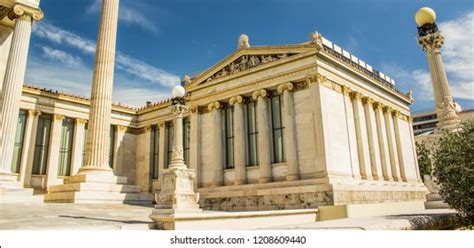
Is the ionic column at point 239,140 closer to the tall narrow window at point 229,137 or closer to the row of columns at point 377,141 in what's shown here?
the tall narrow window at point 229,137

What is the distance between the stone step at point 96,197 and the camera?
74.3ft

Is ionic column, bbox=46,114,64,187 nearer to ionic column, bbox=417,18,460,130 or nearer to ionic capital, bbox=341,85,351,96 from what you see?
ionic capital, bbox=341,85,351,96

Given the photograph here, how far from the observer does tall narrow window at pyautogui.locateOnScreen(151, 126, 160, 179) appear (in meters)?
38.5

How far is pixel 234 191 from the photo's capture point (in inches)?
985

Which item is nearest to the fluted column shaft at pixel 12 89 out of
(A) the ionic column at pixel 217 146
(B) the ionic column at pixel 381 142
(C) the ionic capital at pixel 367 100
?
(A) the ionic column at pixel 217 146

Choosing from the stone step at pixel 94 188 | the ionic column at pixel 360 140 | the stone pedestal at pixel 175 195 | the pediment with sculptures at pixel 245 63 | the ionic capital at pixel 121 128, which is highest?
the pediment with sculptures at pixel 245 63

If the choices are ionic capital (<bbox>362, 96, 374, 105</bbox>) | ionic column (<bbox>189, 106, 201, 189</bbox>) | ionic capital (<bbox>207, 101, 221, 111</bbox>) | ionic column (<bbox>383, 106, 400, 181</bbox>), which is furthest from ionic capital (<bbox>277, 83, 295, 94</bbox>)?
ionic column (<bbox>383, 106, 400, 181</bbox>)

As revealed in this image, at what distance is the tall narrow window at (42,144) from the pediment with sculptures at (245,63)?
17049 millimetres

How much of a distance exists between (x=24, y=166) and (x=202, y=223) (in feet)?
89.2

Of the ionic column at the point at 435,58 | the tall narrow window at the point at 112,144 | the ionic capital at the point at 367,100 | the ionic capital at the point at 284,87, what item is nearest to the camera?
the ionic column at the point at 435,58

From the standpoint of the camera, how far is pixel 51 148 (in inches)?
1345

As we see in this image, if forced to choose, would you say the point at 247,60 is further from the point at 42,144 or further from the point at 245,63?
the point at 42,144

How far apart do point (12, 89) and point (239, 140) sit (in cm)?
1579

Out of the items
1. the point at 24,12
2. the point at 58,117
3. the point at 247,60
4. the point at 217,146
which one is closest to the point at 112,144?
the point at 58,117
